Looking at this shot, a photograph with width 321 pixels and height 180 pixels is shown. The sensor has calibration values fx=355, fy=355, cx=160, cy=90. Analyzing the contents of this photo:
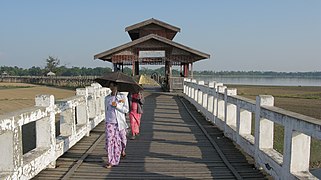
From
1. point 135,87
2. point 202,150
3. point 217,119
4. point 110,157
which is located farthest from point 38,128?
point 217,119

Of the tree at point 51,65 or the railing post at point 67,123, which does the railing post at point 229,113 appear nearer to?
the railing post at point 67,123

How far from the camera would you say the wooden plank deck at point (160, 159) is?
210 inches

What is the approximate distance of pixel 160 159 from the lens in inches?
245

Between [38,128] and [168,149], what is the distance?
260 cm

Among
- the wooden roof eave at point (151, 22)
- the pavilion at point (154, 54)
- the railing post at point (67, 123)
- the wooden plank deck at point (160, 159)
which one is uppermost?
the wooden roof eave at point (151, 22)

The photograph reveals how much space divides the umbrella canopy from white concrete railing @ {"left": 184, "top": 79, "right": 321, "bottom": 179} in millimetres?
2081

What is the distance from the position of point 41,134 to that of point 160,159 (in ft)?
6.71

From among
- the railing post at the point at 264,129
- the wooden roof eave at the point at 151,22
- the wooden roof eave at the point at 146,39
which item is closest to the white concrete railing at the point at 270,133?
the railing post at the point at 264,129

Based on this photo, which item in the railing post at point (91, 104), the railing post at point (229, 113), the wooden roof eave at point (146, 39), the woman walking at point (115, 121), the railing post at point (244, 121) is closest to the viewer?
the woman walking at point (115, 121)

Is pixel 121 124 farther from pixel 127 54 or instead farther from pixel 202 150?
pixel 127 54

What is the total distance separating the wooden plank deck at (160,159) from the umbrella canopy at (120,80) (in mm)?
1235

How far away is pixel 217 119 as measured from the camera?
31.2 feet

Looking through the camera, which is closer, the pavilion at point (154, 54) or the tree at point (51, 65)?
the pavilion at point (154, 54)

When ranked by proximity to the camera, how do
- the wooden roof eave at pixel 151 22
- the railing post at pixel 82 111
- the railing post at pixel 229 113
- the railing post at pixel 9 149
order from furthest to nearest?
the wooden roof eave at pixel 151 22 → the railing post at pixel 82 111 → the railing post at pixel 229 113 → the railing post at pixel 9 149
